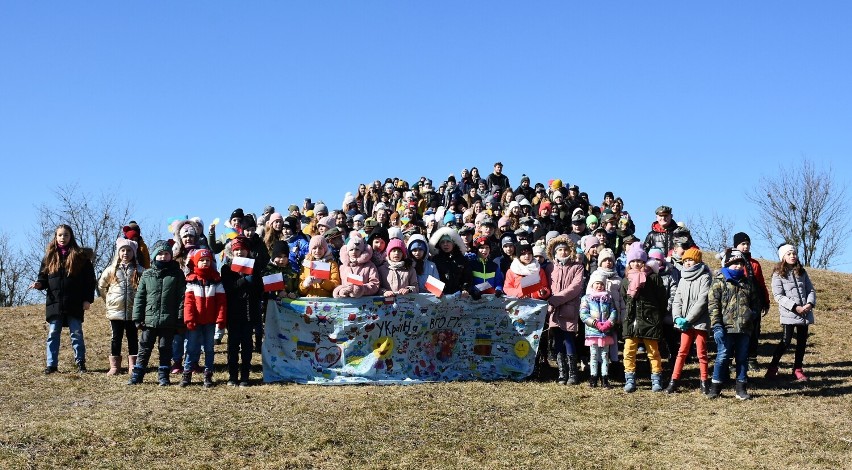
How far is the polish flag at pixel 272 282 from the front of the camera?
11391 mm

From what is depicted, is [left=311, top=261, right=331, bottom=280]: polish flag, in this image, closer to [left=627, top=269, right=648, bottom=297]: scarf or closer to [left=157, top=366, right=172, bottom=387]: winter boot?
[left=157, top=366, right=172, bottom=387]: winter boot

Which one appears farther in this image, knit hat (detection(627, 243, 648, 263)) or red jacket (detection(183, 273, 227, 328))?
knit hat (detection(627, 243, 648, 263))

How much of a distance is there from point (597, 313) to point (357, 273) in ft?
11.1

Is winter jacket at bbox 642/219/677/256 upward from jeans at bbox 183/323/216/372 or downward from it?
upward

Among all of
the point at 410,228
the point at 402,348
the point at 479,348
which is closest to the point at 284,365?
the point at 402,348

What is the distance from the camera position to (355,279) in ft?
38.5

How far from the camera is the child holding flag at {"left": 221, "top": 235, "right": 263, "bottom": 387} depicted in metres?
11.3

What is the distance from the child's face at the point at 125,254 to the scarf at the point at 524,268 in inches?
226

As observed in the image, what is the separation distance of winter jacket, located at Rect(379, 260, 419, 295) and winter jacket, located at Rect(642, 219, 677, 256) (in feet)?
17.0

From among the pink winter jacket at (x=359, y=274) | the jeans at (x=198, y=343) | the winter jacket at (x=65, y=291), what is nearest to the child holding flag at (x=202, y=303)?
the jeans at (x=198, y=343)

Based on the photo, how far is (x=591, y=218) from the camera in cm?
1736

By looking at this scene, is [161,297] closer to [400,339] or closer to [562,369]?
[400,339]

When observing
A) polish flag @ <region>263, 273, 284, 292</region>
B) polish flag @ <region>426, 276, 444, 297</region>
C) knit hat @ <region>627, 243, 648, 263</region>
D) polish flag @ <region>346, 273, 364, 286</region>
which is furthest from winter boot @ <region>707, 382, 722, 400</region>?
polish flag @ <region>263, 273, 284, 292</region>

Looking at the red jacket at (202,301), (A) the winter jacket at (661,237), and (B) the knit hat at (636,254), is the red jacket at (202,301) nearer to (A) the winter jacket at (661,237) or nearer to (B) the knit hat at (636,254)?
(B) the knit hat at (636,254)
